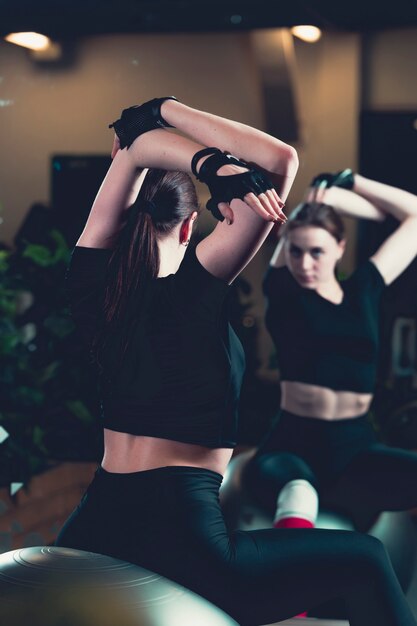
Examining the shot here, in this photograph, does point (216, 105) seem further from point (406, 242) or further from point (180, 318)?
point (180, 318)

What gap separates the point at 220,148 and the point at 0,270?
2.19m

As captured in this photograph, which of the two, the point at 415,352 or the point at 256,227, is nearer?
the point at 256,227

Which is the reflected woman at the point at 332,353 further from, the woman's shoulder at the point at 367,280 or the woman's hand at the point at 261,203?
the woman's hand at the point at 261,203

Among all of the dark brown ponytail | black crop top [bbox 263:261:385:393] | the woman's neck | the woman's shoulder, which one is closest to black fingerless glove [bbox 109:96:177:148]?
the dark brown ponytail

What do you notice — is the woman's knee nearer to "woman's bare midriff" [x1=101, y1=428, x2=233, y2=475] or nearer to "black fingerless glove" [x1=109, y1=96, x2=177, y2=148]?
"woman's bare midriff" [x1=101, y1=428, x2=233, y2=475]

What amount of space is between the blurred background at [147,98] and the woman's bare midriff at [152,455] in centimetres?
124

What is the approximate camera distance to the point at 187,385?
2.01 m

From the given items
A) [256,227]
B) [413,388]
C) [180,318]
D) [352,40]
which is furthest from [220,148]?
[413,388]

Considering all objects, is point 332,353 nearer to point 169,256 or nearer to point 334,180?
point 334,180

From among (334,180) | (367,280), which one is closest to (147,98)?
(334,180)

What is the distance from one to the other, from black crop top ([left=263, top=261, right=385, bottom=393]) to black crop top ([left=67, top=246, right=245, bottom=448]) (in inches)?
47.6

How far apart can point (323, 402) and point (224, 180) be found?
5.28 ft

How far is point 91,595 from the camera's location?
173 cm

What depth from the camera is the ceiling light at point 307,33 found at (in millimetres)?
3667
